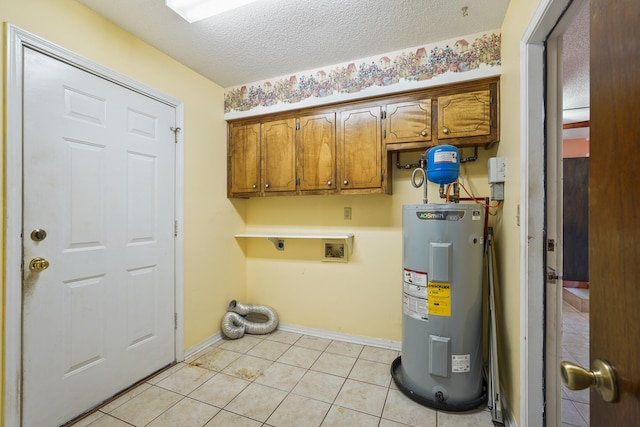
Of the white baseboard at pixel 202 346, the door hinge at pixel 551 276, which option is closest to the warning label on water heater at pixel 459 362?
the door hinge at pixel 551 276

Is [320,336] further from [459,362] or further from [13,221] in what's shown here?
[13,221]

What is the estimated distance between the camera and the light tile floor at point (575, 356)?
5.41ft

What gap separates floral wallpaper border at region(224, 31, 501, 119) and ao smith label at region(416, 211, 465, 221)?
105 cm

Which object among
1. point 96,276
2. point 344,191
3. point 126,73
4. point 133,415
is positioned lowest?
point 133,415

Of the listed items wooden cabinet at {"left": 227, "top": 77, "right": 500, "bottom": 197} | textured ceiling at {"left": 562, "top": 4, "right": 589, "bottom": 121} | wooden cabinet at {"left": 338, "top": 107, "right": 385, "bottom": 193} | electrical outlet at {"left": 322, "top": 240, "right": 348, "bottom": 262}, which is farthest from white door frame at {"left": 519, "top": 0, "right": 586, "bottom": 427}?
electrical outlet at {"left": 322, "top": 240, "right": 348, "bottom": 262}

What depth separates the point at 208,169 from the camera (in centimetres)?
260

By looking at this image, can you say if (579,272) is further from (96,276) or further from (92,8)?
(92,8)

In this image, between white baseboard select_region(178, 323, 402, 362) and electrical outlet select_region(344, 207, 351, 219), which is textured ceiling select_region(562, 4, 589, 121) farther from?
white baseboard select_region(178, 323, 402, 362)

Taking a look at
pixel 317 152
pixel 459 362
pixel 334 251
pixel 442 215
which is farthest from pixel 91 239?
pixel 459 362

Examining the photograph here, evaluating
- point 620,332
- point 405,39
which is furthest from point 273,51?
point 620,332

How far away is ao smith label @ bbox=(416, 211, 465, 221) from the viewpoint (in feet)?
5.54

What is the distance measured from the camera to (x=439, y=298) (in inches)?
67.7

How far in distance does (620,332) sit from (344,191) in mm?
1994

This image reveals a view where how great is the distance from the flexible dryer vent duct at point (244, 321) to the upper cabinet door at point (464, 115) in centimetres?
232
